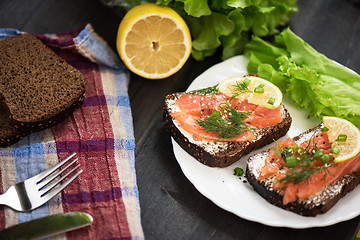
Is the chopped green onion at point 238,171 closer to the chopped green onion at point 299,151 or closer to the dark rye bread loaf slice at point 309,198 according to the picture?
the dark rye bread loaf slice at point 309,198

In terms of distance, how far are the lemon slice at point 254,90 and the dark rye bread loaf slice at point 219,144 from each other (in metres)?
0.16

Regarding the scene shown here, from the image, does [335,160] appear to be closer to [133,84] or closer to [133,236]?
[133,236]

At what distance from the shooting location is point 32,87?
11.0 feet

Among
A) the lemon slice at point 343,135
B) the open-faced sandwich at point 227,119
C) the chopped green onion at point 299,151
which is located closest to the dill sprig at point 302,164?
the chopped green onion at point 299,151

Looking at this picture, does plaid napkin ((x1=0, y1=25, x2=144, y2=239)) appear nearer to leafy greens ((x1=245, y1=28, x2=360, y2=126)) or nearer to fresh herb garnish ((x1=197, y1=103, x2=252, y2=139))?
fresh herb garnish ((x1=197, y1=103, x2=252, y2=139))

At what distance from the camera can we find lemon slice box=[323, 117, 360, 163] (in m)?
2.93

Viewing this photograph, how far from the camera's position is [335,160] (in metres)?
2.91

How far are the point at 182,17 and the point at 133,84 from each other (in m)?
0.72

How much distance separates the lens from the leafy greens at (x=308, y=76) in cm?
341

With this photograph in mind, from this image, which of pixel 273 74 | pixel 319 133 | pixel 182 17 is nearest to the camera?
pixel 319 133

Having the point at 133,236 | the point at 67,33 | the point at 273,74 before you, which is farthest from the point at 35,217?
the point at 273,74

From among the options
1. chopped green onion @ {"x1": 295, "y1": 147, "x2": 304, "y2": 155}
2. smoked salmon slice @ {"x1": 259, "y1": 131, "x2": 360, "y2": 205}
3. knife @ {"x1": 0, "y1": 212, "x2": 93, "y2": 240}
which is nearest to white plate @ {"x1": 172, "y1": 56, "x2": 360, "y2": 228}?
smoked salmon slice @ {"x1": 259, "y1": 131, "x2": 360, "y2": 205}

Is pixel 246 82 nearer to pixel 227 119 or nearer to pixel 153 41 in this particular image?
pixel 227 119

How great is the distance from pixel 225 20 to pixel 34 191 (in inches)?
81.4
